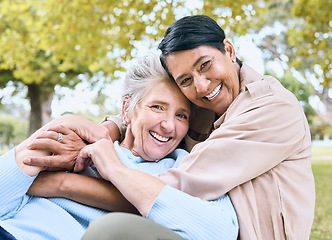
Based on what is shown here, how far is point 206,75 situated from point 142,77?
0.47 metres

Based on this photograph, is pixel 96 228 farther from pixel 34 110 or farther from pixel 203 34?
pixel 34 110

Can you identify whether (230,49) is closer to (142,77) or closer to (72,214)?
Result: (142,77)

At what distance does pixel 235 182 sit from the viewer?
1.63 meters

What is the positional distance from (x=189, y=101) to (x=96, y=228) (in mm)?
1313

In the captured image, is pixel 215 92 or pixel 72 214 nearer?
pixel 72 214

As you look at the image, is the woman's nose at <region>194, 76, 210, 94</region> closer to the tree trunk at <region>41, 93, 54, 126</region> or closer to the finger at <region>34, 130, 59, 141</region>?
the finger at <region>34, 130, 59, 141</region>

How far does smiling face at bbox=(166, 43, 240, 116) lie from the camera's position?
84.6 inches

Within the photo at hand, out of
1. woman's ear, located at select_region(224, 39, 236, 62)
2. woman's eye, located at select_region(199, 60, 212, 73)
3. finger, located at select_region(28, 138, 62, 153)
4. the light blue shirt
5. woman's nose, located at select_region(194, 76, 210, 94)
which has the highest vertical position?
woman's ear, located at select_region(224, 39, 236, 62)

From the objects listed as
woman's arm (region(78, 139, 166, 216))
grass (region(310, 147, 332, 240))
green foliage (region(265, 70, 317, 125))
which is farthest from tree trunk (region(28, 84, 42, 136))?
woman's arm (region(78, 139, 166, 216))

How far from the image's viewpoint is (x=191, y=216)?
1479mm

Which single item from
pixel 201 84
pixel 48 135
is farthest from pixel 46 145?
pixel 201 84

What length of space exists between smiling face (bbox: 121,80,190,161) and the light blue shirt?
22.8 inches

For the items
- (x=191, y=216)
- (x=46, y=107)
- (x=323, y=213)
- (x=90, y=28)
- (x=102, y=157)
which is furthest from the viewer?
(x=46, y=107)

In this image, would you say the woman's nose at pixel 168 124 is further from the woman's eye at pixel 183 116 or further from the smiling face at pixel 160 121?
the woman's eye at pixel 183 116
